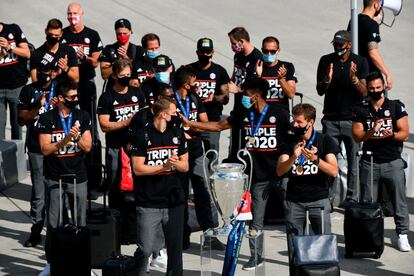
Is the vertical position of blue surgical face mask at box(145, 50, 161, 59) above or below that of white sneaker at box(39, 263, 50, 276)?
above

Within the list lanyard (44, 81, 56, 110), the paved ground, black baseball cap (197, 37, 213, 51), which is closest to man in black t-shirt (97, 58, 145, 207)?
lanyard (44, 81, 56, 110)

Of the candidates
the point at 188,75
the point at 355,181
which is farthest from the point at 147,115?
the point at 355,181

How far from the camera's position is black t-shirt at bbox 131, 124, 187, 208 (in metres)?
12.7

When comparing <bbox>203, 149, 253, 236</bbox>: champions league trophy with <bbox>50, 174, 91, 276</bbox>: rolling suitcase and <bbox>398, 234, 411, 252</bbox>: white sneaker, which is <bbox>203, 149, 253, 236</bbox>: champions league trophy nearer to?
<bbox>50, 174, 91, 276</bbox>: rolling suitcase

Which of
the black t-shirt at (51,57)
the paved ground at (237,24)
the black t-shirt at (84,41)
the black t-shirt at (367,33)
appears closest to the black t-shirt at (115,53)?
the black t-shirt at (51,57)

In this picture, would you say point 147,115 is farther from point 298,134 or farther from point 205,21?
point 205,21

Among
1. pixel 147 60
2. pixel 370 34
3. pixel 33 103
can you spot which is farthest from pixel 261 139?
pixel 370 34

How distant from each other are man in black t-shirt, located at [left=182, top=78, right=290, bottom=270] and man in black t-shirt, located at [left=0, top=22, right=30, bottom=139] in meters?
4.21

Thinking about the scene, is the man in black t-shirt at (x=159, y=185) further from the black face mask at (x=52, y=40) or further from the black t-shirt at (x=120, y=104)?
the black face mask at (x=52, y=40)

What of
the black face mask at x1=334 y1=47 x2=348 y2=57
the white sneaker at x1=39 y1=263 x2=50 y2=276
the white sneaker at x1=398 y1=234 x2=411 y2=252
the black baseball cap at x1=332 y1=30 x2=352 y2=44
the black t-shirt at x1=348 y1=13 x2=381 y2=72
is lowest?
the white sneaker at x1=39 y1=263 x2=50 y2=276

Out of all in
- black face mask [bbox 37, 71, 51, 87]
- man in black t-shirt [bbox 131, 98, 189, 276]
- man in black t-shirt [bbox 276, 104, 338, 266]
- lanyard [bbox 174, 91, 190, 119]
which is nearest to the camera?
man in black t-shirt [bbox 131, 98, 189, 276]

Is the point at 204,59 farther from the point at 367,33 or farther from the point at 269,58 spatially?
the point at 367,33

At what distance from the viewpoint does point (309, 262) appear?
12375mm

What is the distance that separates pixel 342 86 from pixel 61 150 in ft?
12.8
